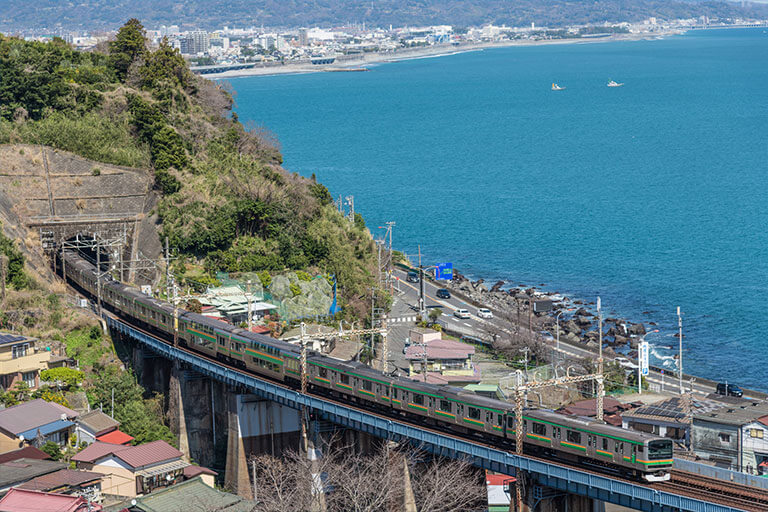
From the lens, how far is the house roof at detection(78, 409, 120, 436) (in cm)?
4888

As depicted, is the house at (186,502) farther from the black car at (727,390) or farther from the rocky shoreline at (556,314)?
the rocky shoreline at (556,314)

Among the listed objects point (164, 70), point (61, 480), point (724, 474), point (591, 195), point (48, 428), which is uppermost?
point (164, 70)

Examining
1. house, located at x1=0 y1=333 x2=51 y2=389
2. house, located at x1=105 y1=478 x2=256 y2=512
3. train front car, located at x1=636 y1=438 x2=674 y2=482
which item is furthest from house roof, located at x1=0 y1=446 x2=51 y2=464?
train front car, located at x1=636 y1=438 x2=674 y2=482

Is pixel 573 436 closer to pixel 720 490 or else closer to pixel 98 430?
pixel 720 490

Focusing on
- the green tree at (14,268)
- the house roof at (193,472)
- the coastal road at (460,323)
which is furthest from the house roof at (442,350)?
the green tree at (14,268)

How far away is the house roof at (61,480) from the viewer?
135 ft

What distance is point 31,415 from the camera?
159ft

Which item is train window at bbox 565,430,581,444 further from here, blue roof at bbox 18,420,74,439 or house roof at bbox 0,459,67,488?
blue roof at bbox 18,420,74,439

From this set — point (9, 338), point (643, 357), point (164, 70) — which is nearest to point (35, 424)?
point (9, 338)

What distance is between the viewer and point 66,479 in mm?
42594

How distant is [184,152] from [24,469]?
38.1 meters

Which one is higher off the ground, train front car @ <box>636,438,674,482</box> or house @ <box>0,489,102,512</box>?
train front car @ <box>636,438,674,482</box>

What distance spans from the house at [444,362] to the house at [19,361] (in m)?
17.9

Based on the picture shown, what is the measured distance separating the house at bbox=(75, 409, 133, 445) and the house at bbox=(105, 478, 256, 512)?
5683 mm
